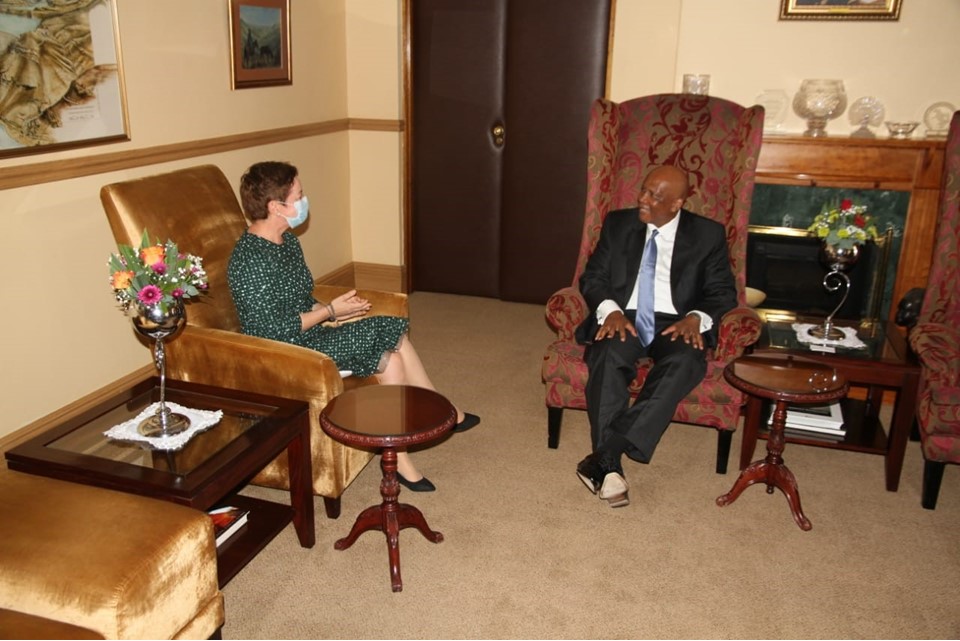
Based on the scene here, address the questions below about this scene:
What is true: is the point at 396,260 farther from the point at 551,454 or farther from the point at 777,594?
the point at 777,594

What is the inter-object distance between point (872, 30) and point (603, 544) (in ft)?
10.9

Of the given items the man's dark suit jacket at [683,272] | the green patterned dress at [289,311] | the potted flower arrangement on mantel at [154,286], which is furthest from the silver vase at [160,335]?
the man's dark suit jacket at [683,272]

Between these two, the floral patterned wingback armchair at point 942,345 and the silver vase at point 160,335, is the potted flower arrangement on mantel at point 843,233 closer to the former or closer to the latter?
the floral patterned wingback armchair at point 942,345

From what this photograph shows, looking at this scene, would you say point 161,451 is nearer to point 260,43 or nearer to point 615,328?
point 615,328

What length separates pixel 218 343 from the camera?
9.39 ft

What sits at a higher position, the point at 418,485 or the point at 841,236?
the point at 841,236

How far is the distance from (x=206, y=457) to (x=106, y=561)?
1.63 feet

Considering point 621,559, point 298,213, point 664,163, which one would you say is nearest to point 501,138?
point 664,163

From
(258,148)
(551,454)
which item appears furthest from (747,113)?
(258,148)

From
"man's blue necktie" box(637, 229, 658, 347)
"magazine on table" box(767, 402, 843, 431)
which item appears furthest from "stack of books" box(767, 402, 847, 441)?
"man's blue necktie" box(637, 229, 658, 347)

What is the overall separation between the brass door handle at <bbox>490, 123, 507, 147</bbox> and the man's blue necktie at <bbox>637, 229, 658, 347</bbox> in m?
2.20

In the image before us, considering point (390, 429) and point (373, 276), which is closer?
point (390, 429)

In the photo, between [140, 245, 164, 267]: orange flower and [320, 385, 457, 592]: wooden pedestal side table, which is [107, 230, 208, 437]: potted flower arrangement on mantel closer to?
[140, 245, 164, 267]: orange flower

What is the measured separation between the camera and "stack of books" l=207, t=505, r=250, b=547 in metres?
2.57
